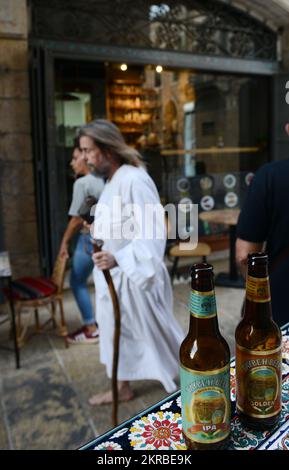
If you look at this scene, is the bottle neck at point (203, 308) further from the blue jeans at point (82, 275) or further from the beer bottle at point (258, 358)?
the blue jeans at point (82, 275)

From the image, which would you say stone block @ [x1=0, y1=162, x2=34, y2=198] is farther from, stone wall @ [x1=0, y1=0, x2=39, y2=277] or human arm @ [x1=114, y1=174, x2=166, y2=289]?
human arm @ [x1=114, y1=174, x2=166, y2=289]

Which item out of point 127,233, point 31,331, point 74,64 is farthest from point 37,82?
point 127,233

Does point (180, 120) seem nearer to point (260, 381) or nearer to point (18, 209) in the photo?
point (18, 209)

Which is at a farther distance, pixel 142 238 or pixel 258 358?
pixel 142 238

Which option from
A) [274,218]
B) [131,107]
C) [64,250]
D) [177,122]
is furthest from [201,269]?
[177,122]

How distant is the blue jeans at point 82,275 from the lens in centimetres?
294

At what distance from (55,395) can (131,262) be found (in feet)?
3.62

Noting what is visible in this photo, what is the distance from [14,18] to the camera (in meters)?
3.62

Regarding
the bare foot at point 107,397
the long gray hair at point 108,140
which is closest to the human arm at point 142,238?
the long gray hair at point 108,140

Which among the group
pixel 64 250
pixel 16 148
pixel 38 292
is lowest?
pixel 38 292

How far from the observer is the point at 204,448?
0.68 meters

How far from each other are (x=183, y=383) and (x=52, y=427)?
1.72m

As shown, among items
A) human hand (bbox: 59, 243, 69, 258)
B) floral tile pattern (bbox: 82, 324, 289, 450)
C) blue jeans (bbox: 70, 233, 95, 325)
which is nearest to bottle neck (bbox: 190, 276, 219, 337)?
floral tile pattern (bbox: 82, 324, 289, 450)
